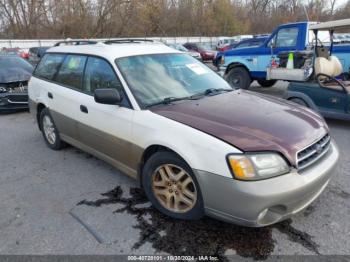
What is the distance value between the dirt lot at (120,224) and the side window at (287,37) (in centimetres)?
533

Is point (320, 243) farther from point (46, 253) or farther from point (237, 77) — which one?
point (237, 77)

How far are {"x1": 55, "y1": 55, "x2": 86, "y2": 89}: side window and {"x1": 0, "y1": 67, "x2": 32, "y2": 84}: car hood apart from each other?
13.4 feet

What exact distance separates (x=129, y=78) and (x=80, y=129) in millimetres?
1148

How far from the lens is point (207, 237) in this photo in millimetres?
2836

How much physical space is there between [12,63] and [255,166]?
27.8ft

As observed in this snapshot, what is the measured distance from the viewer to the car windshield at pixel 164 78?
3434 mm

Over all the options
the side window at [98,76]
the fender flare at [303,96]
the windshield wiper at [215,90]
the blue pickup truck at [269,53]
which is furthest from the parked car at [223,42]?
the side window at [98,76]

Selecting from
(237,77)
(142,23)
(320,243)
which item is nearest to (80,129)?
(320,243)

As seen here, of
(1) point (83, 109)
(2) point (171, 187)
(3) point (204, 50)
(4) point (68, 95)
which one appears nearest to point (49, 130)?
(4) point (68, 95)

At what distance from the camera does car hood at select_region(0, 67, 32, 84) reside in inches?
315

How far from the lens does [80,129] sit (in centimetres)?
419

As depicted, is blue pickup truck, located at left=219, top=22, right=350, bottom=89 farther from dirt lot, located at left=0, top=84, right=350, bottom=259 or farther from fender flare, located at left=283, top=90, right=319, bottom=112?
dirt lot, located at left=0, top=84, right=350, bottom=259

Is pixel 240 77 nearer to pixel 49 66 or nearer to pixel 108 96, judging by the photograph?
pixel 49 66

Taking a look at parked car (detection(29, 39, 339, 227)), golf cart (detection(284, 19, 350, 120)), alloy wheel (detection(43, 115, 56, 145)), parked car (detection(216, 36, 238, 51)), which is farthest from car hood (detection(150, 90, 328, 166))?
parked car (detection(216, 36, 238, 51))
